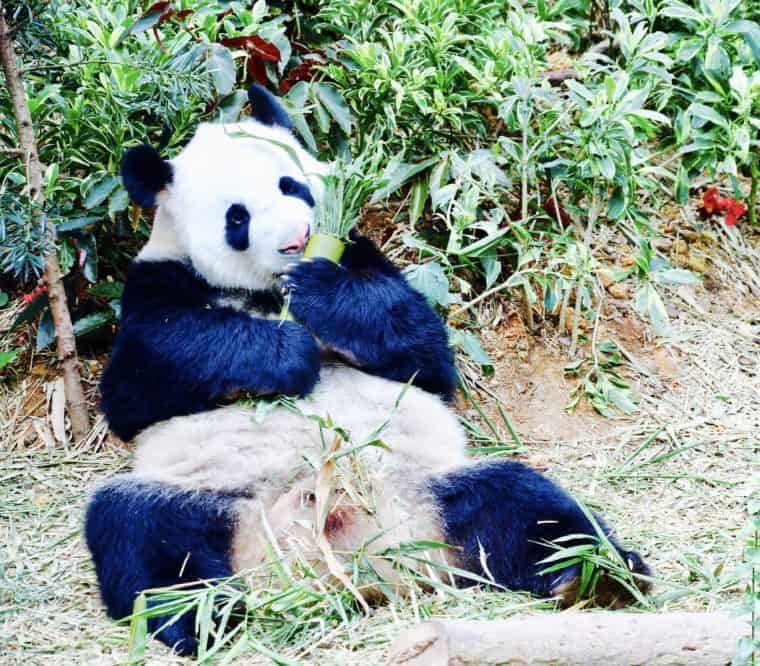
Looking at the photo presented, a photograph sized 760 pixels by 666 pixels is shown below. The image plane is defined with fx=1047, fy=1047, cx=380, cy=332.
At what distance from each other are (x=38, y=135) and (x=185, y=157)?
1.21m

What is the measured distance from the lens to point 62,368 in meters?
4.60

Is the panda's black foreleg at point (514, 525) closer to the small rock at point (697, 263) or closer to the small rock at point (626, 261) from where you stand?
the small rock at point (626, 261)

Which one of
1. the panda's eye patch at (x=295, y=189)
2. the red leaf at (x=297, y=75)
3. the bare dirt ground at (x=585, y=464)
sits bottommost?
the bare dirt ground at (x=585, y=464)

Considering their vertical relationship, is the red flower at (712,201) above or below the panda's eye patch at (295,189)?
below

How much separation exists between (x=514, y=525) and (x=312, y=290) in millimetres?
1040

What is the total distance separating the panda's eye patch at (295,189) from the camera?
12.1 feet

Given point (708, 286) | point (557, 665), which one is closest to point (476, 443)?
point (708, 286)

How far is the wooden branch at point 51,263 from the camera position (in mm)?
4203

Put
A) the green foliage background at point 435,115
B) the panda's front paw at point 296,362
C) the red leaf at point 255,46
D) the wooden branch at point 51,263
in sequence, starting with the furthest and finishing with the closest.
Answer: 1. the red leaf at point 255,46
2. the green foliage background at point 435,115
3. the wooden branch at point 51,263
4. the panda's front paw at point 296,362

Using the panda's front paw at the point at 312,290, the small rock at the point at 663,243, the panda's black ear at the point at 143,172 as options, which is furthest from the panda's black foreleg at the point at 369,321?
the small rock at the point at 663,243

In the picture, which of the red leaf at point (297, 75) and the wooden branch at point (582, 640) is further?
the red leaf at point (297, 75)

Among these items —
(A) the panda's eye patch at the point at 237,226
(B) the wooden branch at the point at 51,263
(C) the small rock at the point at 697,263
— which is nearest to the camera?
(A) the panda's eye patch at the point at 237,226

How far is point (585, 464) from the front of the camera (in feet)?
14.4

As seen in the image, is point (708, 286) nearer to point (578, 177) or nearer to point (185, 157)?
point (578, 177)
